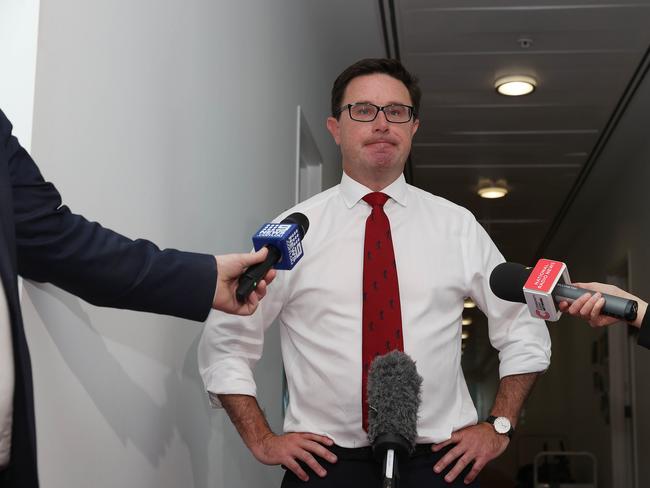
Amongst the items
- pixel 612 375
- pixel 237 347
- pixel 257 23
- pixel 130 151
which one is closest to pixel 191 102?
pixel 130 151

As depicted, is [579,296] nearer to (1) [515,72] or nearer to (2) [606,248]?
(1) [515,72]

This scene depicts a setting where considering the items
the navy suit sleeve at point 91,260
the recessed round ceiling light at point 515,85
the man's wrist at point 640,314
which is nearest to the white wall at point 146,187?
the navy suit sleeve at point 91,260

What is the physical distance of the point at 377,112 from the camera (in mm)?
2500

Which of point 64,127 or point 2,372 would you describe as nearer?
point 2,372

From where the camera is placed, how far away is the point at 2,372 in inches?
47.8

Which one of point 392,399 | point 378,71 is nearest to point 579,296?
point 392,399

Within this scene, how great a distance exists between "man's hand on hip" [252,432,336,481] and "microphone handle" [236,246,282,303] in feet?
2.15

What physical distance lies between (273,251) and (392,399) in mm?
390

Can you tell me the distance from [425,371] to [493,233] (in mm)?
7852

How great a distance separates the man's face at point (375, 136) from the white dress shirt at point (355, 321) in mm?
47

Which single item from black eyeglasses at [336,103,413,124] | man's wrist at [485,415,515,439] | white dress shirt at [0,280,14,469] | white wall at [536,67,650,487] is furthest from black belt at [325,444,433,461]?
white wall at [536,67,650,487]

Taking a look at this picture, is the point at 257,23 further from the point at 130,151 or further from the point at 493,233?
the point at 493,233

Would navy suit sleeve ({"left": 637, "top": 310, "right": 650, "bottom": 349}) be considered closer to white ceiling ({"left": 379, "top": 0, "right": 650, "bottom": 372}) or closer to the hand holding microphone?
the hand holding microphone

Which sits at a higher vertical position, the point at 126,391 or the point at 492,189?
the point at 492,189
